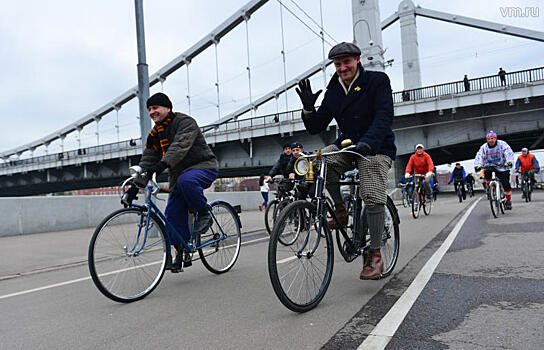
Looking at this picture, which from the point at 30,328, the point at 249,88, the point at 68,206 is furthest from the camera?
the point at 249,88

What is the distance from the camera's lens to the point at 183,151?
3.76 meters

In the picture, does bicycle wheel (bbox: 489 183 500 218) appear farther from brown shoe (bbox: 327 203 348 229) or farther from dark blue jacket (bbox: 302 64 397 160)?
brown shoe (bbox: 327 203 348 229)

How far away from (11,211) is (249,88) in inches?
2019

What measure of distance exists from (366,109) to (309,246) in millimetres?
1276

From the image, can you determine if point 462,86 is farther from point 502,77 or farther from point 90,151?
point 90,151

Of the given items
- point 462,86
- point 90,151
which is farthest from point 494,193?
point 90,151

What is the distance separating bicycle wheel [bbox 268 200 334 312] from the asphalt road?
0.12m

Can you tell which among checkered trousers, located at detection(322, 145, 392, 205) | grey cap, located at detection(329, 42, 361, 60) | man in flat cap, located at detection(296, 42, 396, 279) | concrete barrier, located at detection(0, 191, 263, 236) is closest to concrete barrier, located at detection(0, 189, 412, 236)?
concrete barrier, located at detection(0, 191, 263, 236)

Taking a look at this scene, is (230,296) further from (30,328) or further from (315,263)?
(30,328)

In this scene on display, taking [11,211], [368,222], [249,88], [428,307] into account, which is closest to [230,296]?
[368,222]

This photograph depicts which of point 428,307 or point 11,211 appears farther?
point 11,211

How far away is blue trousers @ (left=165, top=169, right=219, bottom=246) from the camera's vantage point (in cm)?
386

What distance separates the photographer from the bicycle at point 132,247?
10.7ft

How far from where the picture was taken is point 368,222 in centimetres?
347
